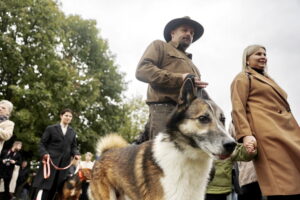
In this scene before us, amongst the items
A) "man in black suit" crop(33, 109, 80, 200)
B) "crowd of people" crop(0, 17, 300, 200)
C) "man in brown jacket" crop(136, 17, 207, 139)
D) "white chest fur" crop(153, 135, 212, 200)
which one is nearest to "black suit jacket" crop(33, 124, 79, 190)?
"man in black suit" crop(33, 109, 80, 200)

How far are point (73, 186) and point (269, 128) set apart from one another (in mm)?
5196

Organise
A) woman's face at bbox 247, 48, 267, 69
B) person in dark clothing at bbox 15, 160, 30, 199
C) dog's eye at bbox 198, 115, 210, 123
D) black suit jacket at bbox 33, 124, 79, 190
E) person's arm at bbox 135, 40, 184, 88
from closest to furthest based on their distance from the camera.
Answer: dog's eye at bbox 198, 115, 210, 123 < person's arm at bbox 135, 40, 184, 88 < woman's face at bbox 247, 48, 267, 69 < black suit jacket at bbox 33, 124, 79, 190 < person in dark clothing at bbox 15, 160, 30, 199

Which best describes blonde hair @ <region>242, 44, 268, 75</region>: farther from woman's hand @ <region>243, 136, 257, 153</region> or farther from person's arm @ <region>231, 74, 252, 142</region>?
woman's hand @ <region>243, 136, 257, 153</region>

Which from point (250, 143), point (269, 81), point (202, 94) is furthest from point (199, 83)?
point (269, 81)

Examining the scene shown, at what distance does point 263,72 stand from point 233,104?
0.75 metres

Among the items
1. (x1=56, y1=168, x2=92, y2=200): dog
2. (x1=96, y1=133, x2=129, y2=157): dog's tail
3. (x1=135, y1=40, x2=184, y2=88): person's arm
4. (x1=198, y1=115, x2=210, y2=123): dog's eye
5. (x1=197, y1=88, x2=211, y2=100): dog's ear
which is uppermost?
(x1=135, y1=40, x2=184, y2=88): person's arm

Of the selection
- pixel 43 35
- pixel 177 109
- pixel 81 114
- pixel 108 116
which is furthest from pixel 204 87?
pixel 108 116

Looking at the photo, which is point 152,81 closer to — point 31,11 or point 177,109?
point 177,109

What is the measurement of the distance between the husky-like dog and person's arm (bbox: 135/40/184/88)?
37cm

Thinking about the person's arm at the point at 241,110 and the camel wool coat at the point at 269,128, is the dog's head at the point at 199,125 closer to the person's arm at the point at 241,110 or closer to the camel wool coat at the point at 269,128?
the person's arm at the point at 241,110

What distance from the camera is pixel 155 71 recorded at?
13.6ft

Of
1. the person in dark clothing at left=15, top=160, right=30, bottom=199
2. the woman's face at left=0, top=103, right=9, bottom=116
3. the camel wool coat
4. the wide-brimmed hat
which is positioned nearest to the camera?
the camel wool coat

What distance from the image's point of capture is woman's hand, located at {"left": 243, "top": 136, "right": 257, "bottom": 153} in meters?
3.76

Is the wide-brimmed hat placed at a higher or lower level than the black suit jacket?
higher
